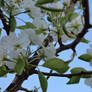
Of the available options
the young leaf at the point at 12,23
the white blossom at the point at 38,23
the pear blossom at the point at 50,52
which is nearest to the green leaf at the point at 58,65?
the pear blossom at the point at 50,52

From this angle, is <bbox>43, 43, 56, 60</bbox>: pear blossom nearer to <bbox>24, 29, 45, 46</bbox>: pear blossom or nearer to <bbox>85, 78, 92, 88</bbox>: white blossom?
<bbox>24, 29, 45, 46</bbox>: pear blossom

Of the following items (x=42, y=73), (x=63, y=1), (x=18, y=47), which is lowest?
(x=42, y=73)

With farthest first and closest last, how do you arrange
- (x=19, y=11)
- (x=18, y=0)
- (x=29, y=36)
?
(x=18, y=0)
(x=19, y=11)
(x=29, y=36)

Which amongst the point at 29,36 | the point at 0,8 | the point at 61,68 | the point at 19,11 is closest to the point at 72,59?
the point at 61,68

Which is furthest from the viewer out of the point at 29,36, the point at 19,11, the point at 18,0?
the point at 18,0

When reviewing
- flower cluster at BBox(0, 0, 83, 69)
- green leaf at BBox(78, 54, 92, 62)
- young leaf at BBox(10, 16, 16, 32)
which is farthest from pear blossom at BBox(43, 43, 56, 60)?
young leaf at BBox(10, 16, 16, 32)

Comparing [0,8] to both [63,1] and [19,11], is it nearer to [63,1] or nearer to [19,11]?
[19,11]

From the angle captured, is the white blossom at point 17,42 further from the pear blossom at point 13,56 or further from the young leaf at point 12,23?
the young leaf at point 12,23

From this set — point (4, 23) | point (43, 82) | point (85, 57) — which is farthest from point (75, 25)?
point (4, 23)

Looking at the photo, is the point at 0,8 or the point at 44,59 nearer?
the point at 44,59

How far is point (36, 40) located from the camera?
69 cm

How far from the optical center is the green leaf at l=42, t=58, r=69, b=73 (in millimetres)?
698

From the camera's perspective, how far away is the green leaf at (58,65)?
27.5 inches

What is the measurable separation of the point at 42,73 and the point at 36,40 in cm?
12
